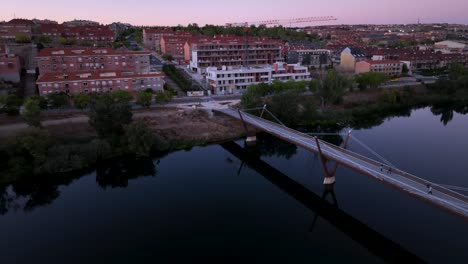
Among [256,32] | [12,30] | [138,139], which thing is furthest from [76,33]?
[138,139]

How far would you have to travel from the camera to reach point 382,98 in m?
28.9

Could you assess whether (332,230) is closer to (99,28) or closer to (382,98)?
(382,98)

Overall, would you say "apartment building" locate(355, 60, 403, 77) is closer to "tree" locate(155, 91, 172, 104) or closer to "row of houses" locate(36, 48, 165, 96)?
"row of houses" locate(36, 48, 165, 96)

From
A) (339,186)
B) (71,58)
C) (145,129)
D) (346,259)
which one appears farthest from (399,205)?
(71,58)

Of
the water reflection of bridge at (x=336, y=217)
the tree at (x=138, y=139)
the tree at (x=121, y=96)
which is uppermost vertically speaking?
the tree at (x=121, y=96)

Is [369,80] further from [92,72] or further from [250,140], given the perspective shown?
[92,72]

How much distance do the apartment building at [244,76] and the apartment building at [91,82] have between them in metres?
5.32

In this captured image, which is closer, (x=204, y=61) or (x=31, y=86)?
(x=31, y=86)

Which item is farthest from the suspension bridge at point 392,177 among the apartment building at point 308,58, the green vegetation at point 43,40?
the green vegetation at point 43,40

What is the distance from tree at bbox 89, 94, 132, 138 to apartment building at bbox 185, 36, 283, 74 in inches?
726

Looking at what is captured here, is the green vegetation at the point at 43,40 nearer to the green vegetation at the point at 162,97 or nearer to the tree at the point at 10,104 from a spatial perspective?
the tree at the point at 10,104

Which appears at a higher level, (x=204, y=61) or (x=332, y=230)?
(x=204, y=61)

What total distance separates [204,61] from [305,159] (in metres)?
21.8

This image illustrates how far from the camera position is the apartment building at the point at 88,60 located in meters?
28.1
